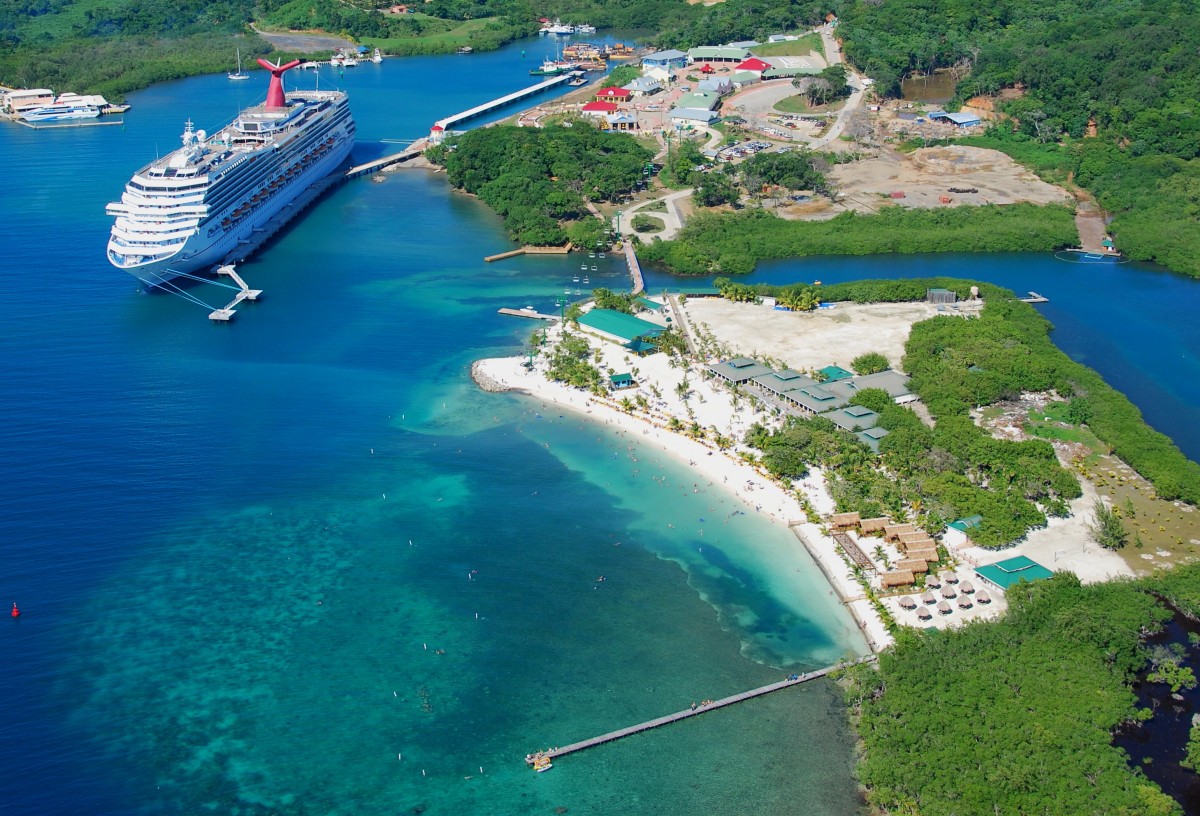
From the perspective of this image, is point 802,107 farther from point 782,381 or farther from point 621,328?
point 782,381

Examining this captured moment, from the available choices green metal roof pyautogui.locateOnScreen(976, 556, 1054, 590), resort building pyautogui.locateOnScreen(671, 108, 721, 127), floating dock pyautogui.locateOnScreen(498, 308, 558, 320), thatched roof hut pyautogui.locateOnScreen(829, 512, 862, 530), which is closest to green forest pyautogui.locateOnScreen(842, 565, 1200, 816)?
green metal roof pyautogui.locateOnScreen(976, 556, 1054, 590)

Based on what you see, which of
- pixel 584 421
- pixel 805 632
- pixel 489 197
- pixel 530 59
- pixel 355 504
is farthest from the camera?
pixel 530 59

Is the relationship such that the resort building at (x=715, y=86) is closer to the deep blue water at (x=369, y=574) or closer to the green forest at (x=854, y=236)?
the green forest at (x=854, y=236)

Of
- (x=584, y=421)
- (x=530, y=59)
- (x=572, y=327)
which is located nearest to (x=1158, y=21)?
(x=530, y=59)

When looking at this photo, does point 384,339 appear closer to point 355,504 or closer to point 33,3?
point 355,504

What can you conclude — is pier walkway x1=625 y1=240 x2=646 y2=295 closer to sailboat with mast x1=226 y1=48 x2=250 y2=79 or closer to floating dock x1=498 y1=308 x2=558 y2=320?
floating dock x1=498 y1=308 x2=558 y2=320

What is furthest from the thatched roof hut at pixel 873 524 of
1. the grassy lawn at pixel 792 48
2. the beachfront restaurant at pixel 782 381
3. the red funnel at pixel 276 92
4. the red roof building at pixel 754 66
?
the grassy lawn at pixel 792 48
